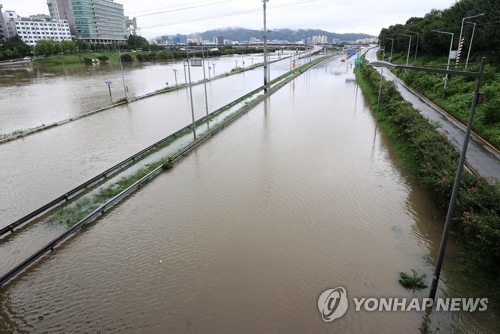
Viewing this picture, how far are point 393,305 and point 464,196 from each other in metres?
4.46

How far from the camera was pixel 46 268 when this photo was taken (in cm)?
999

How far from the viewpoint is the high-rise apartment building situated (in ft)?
445

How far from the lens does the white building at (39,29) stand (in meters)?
122

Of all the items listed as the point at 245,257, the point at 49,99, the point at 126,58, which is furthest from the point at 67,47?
the point at 245,257

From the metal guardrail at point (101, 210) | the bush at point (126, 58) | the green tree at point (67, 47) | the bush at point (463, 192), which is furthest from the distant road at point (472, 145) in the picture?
the green tree at point (67, 47)

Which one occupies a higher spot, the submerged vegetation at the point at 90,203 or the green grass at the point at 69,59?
the green grass at the point at 69,59

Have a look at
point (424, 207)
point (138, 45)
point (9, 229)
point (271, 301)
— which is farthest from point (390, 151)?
point (138, 45)

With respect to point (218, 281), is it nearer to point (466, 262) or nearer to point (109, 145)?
point (466, 262)

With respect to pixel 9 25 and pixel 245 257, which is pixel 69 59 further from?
pixel 245 257

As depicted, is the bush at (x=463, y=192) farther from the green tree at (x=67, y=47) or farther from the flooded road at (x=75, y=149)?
the green tree at (x=67, y=47)

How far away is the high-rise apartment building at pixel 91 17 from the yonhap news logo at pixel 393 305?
524 feet

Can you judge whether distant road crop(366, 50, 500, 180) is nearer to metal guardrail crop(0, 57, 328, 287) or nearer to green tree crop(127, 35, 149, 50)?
metal guardrail crop(0, 57, 328, 287)

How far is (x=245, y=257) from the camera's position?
10.1 metres

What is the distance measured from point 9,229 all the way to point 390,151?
63.6 ft
